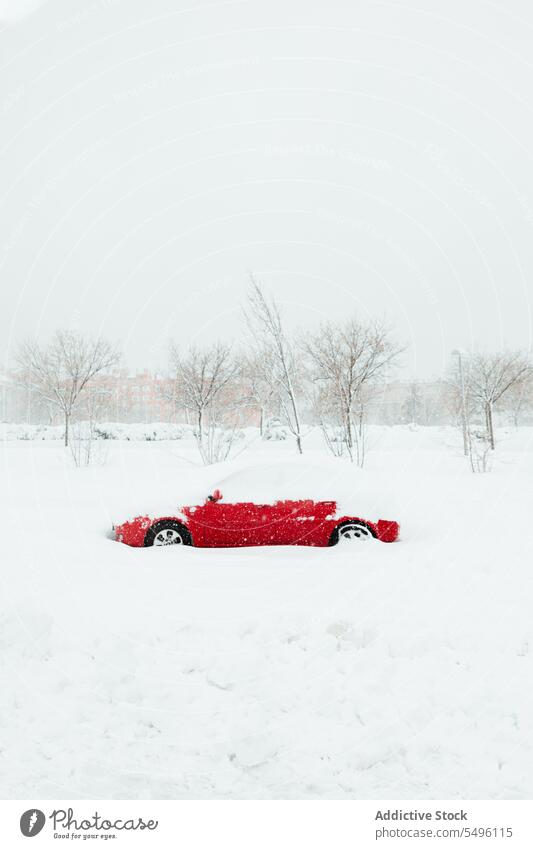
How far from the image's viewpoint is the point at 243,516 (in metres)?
6.64

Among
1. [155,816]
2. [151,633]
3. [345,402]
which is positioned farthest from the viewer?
[345,402]

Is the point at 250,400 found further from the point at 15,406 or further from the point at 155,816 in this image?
the point at 15,406

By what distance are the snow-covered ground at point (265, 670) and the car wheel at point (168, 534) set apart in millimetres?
212

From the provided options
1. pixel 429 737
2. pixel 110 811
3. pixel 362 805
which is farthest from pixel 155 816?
pixel 429 737

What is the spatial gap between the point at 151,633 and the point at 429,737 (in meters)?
2.27

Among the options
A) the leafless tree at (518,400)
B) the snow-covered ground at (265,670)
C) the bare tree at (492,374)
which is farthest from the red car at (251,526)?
the leafless tree at (518,400)

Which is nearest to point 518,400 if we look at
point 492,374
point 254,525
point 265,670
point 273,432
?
point 492,374

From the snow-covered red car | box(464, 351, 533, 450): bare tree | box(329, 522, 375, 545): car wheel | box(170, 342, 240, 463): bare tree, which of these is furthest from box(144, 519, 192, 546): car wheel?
box(464, 351, 533, 450): bare tree

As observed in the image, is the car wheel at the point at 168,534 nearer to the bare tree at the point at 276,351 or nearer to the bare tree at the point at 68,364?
the bare tree at the point at 276,351

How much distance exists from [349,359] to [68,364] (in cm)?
1451

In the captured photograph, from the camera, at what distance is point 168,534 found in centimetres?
667

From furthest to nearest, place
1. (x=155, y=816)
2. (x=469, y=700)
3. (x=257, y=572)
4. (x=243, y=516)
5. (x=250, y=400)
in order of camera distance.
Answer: (x=250, y=400) → (x=243, y=516) → (x=257, y=572) → (x=469, y=700) → (x=155, y=816)

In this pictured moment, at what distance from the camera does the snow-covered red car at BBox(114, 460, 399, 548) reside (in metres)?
6.61

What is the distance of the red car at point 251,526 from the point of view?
6609mm
